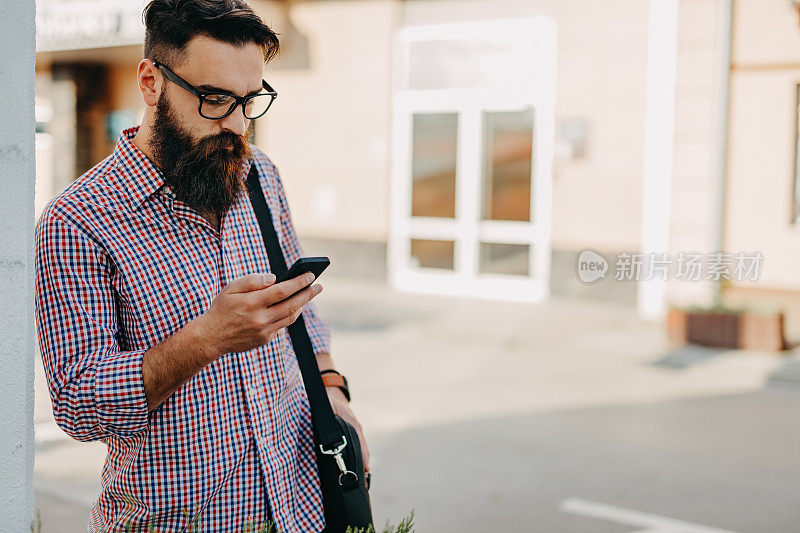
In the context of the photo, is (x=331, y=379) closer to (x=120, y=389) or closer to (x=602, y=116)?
(x=120, y=389)

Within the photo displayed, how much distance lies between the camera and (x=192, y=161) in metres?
1.74

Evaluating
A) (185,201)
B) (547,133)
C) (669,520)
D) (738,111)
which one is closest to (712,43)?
(738,111)

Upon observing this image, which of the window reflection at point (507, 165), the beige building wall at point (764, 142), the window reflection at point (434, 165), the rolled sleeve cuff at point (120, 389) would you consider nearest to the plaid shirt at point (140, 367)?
the rolled sleeve cuff at point (120, 389)

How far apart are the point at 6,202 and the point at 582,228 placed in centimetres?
1019

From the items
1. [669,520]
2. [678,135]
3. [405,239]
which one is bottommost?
[669,520]

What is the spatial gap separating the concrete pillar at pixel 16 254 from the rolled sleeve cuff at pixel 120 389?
0.14 metres

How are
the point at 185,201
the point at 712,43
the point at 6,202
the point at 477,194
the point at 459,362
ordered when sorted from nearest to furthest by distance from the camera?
the point at 6,202 < the point at 185,201 < the point at 459,362 < the point at 712,43 < the point at 477,194

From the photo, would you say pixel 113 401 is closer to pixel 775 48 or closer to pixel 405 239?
pixel 775 48

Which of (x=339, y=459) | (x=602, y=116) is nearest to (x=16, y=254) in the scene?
(x=339, y=459)

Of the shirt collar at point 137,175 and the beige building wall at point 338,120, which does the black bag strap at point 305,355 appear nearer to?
the shirt collar at point 137,175

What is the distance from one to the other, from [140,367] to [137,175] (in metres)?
0.40

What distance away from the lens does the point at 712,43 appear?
1036cm

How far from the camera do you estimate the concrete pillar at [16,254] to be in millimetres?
1539

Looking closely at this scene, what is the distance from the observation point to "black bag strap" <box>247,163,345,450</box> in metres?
1.91
